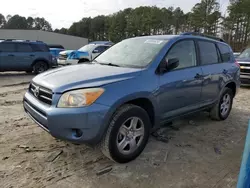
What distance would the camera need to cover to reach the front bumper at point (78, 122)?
2.71 meters

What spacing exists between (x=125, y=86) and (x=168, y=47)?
3.77 feet

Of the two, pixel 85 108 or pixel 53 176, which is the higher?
pixel 85 108

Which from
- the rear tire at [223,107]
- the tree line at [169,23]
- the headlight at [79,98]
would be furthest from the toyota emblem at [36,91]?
the tree line at [169,23]

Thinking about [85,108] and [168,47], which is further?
[168,47]

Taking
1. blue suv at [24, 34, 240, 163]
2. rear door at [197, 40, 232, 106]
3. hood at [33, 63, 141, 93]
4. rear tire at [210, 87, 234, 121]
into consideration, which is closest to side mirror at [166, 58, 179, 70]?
blue suv at [24, 34, 240, 163]

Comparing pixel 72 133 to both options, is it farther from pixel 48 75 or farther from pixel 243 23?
pixel 243 23

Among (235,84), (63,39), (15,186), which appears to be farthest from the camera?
(63,39)

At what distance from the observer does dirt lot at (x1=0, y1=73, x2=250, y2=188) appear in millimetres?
2818

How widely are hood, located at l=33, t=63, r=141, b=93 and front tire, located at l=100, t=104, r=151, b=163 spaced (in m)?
0.41

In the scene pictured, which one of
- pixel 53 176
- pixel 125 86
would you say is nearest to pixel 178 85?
pixel 125 86

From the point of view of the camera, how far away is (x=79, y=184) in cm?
273

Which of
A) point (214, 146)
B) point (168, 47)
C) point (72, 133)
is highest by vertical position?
point (168, 47)

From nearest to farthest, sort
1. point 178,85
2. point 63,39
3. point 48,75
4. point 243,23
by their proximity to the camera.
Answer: point 48,75, point 178,85, point 243,23, point 63,39

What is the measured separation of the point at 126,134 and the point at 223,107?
117 inches
